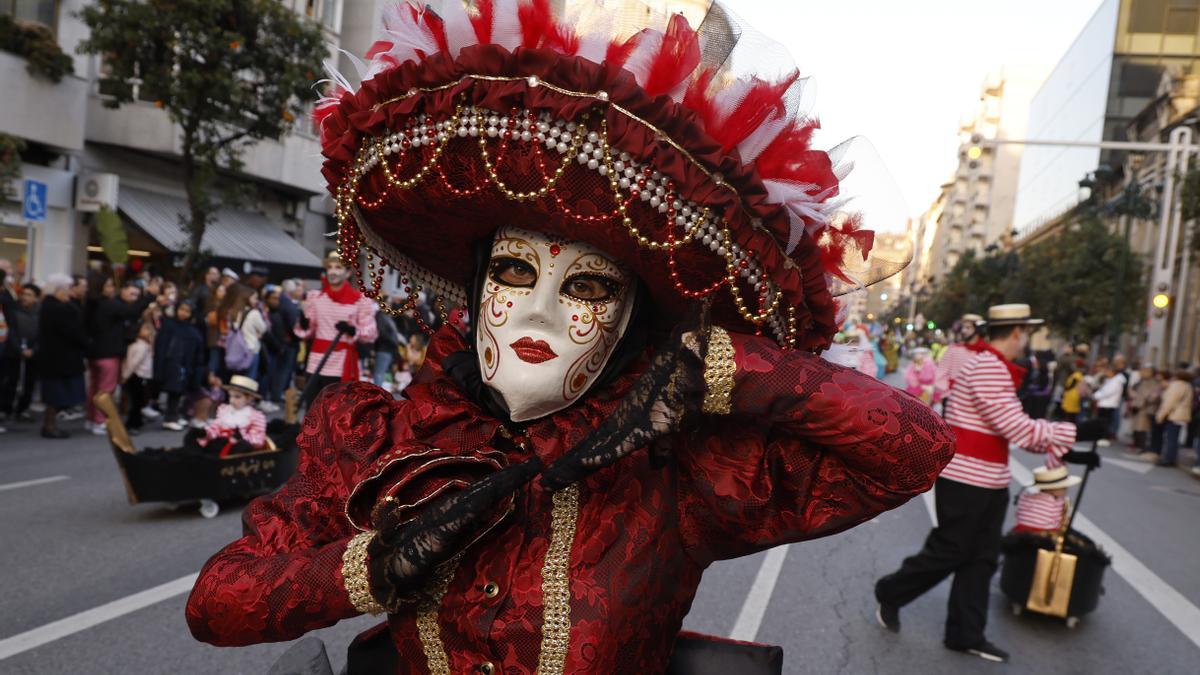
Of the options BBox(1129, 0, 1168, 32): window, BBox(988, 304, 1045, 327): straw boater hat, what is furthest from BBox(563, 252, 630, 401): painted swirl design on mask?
BBox(1129, 0, 1168, 32): window

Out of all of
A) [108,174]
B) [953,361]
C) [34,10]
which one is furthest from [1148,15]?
[34,10]

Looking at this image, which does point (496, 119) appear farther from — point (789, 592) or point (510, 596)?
point (789, 592)

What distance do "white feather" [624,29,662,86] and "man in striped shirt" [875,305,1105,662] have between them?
13.0ft

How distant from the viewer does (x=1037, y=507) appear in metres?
5.82

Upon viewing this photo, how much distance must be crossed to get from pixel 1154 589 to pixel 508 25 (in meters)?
7.17

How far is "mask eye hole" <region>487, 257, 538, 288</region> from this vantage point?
1.68m

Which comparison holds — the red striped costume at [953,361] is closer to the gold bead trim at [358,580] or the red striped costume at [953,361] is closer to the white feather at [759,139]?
the white feather at [759,139]

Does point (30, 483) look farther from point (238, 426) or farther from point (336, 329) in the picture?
point (336, 329)

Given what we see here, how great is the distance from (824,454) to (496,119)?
0.80 m

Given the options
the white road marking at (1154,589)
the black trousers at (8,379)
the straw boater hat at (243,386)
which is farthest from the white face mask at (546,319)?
the black trousers at (8,379)

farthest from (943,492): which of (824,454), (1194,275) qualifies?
(1194,275)

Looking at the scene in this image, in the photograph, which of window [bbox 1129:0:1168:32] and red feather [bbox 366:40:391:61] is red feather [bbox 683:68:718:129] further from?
window [bbox 1129:0:1168:32]

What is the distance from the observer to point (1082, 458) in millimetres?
5238

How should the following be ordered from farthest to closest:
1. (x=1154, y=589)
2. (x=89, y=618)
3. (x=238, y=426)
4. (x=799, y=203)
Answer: (x=238, y=426) → (x=1154, y=589) → (x=89, y=618) → (x=799, y=203)
